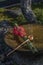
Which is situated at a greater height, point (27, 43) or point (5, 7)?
point (27, 43)

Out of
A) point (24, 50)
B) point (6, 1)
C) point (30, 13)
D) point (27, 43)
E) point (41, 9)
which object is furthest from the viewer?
point (6, 1)

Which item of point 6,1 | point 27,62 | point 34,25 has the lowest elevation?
point 6,1

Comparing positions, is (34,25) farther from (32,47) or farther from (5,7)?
(5,7)

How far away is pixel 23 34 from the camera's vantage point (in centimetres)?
566

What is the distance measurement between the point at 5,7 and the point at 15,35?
5.24 m

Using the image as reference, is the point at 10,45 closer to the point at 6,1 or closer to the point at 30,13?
the point at 30,13

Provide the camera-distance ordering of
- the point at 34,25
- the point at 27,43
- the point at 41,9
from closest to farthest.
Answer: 1. the point at 27,43
2. the point at 34,25
3. the point at 41,9

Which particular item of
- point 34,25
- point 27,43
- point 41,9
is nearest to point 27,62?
point 27,43

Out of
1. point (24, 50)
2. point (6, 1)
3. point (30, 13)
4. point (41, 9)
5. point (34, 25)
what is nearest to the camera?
point (24, 50)

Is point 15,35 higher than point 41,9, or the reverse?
point 15,35

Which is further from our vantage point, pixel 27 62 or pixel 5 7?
pixel 5 7

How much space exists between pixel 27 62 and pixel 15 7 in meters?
5.50

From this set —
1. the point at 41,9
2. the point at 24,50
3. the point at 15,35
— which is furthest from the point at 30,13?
the point at 24,50

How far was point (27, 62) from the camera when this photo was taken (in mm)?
5684
